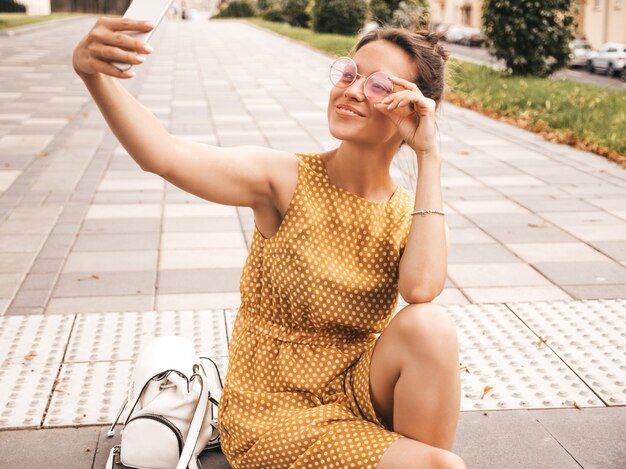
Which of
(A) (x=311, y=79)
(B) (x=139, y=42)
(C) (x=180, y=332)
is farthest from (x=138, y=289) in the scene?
(A) (x=311, y=79)

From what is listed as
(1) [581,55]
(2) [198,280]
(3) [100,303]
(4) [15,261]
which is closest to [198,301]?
(2) [198,280]

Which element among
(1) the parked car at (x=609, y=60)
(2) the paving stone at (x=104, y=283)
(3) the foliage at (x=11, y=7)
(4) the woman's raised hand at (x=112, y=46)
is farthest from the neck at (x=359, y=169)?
→ (3) the foliage at (x=11, y=7)

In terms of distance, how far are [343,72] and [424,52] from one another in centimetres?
24

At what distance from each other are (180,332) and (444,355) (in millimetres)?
1826

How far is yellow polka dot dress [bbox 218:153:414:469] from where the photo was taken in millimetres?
2215

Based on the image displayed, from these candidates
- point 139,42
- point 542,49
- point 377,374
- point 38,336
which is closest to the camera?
point 139,42

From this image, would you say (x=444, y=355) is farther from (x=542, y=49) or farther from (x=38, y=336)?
(x=542, y=49)

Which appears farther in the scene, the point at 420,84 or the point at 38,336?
the point at 38,336

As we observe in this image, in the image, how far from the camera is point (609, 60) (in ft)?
78.3

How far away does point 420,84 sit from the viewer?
2273 millimetres

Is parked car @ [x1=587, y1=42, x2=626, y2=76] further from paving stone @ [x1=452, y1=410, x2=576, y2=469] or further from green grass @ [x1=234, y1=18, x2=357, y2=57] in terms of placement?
paving stone @ [x1=452, y1=410, x2=576, y2=469]

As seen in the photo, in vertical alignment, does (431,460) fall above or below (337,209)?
below

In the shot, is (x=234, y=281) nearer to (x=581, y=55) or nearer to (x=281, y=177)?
(x=281, y=177)

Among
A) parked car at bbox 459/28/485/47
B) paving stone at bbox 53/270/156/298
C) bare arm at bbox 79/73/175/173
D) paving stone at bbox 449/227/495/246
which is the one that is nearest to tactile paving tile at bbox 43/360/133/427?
paving stone at bbox 53/270/156/298
